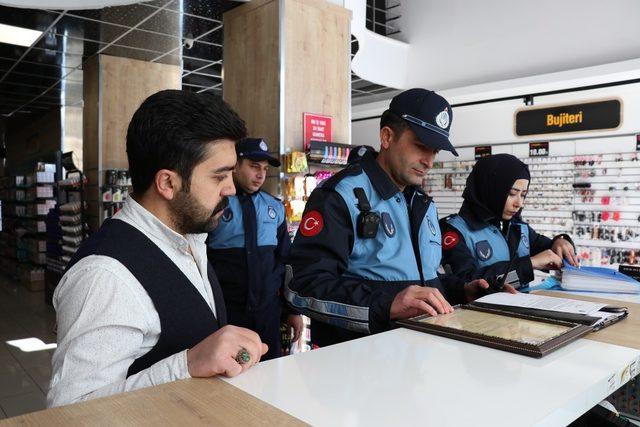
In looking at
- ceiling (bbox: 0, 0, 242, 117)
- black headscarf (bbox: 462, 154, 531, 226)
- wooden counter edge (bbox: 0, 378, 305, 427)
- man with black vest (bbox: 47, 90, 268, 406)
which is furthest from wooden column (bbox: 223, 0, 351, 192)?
wooden counter edge (bbox: 0, 378, 305, 427)

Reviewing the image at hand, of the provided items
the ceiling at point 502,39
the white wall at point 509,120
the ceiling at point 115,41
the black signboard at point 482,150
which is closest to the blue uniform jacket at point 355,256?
the ceiling at point 115,41

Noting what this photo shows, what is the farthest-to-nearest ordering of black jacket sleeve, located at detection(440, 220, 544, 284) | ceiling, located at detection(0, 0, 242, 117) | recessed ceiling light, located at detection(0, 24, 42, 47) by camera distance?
1. recessed ceiling light, located at detection(0, 24, 42, 47)
2. ceiling, located at detection(0, 0, 242, 117)
3. black jacket sleeve, located at detection(440, 220, 544, 284)

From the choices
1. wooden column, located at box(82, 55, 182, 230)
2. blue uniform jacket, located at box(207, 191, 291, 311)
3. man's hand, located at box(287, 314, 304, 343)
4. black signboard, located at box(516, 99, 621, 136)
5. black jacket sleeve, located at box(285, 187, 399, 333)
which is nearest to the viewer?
black jacket sleeve, located at box(285, 187, 399, 333)

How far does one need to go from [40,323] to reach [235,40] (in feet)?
15.1

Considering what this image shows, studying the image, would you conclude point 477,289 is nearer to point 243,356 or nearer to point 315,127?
point 243,356

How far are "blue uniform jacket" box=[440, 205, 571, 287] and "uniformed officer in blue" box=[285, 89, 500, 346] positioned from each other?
49 cm

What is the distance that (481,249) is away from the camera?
2584 mm

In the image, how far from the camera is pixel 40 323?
6738 mm

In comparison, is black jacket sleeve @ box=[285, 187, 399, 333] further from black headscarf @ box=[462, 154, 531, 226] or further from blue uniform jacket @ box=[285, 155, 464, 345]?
black headscarf @ box=[462, 154, 531, 226]

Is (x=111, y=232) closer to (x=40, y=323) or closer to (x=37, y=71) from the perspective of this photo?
(x=40, y=323)

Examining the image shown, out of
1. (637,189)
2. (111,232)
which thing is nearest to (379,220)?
(111,232)

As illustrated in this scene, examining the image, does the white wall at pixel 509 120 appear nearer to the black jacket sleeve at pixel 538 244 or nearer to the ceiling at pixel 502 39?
the ceiling at pixel 502 39

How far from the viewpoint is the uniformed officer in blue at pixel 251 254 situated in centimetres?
337

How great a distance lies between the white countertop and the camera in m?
0.82
